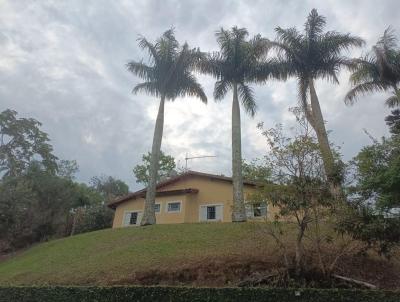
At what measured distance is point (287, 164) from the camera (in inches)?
534

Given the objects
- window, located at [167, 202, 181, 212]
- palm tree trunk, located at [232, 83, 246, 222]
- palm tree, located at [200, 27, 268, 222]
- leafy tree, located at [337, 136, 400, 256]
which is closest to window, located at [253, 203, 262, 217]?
leafy tree, located at [337, 136, 400, 256]

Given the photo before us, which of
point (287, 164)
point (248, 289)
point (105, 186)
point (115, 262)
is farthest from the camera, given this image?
point (105, 186)

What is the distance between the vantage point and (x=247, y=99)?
26.0m

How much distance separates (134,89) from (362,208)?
20716 mm

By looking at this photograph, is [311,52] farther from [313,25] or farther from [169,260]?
[169,260]

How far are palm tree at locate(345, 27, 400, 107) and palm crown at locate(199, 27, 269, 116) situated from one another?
6768 mm

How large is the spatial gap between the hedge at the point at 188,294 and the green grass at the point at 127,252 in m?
1.67

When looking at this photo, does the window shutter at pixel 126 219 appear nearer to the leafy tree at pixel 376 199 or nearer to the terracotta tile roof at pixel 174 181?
the terracotta tile roof at pixel 174 181

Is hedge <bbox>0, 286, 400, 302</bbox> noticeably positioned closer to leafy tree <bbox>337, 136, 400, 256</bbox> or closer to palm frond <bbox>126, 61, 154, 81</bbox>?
leafy tree <bbox>337, 136, 400, 256</bbox>

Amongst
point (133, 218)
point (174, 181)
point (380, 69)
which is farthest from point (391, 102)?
point (133, 218)

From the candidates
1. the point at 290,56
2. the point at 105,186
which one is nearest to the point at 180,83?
the point at 290,56

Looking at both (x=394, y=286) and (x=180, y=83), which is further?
(x=180, y=83)

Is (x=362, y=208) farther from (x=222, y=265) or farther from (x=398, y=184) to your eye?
(x=222, y=265)

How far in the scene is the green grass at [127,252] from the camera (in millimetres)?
15266
